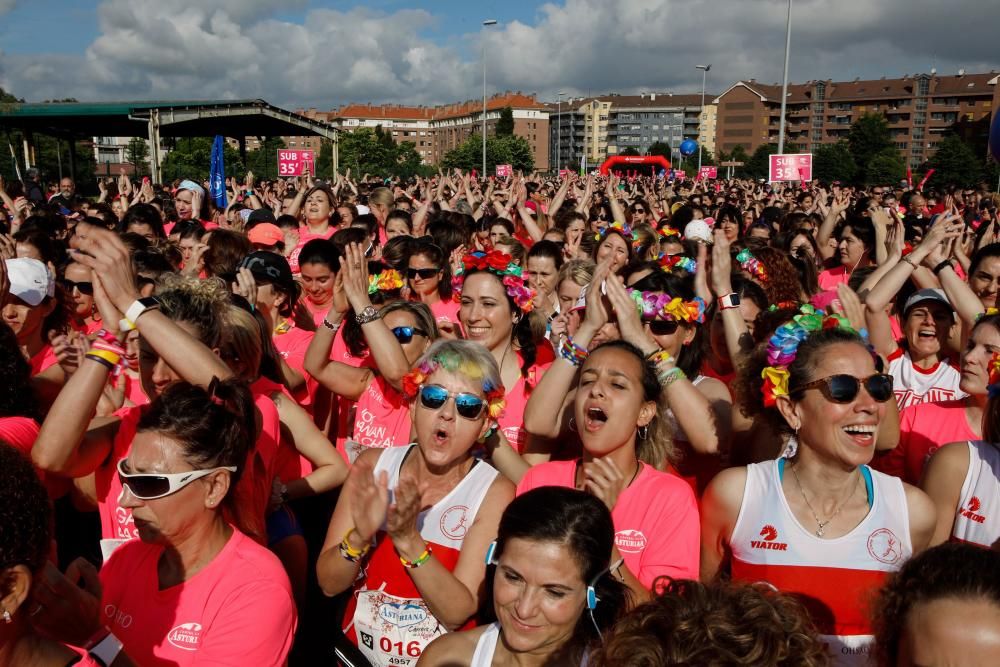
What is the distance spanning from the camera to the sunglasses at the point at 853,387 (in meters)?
2.78

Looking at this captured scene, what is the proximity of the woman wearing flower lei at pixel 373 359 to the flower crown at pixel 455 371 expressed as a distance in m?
0.82

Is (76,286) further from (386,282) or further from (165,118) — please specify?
(165,118)

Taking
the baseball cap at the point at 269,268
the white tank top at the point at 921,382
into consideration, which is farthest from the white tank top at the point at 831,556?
the baseball cap at the point at 269,268

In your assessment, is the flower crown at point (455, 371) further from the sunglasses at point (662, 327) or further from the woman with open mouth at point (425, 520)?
the sunglasses at point (662, 327)

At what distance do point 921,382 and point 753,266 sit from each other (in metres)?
1.30

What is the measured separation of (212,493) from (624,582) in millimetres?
1418

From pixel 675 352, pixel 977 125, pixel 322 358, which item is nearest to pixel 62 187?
pixel 322 358

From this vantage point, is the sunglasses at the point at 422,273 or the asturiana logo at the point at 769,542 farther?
the sunglasses at the point at 422,273

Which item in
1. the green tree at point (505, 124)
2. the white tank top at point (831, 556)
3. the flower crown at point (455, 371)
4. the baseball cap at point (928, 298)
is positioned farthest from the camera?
the green tree at point (505, 124)

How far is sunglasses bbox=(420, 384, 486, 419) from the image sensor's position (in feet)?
10.3

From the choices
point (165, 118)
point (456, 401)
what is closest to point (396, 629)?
point (456, 401)

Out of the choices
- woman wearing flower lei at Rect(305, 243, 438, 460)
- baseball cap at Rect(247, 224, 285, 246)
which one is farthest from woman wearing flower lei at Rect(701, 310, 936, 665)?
baseball cap at Rect(247, 224, 285, 246)

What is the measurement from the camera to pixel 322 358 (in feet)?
14.6

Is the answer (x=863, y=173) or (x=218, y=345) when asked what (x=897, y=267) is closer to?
(x=218, y=345)
